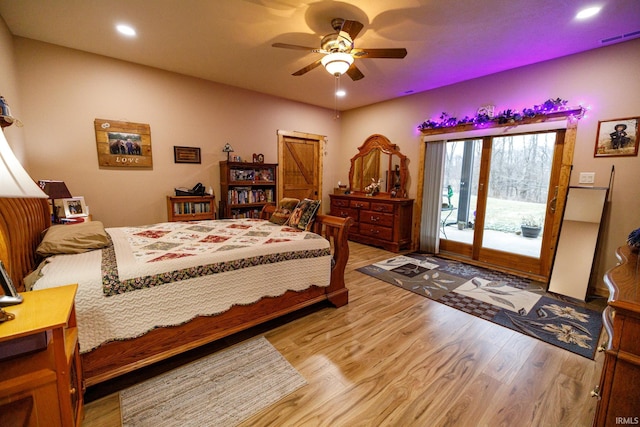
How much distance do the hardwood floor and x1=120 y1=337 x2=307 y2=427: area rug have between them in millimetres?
69

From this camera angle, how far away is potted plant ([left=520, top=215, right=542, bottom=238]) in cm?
367

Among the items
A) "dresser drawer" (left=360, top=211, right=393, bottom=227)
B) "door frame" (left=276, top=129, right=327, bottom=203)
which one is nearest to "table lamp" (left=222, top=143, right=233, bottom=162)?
"door frame" (left=276, top=129, right=327, bottom=203)

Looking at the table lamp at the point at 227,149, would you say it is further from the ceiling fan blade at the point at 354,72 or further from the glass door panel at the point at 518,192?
the glass door panel at the point at 518,192

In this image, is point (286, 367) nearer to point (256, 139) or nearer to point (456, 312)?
point (456, 312)

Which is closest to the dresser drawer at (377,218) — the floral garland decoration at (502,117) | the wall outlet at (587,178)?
the floral garland decoration at (502,117)

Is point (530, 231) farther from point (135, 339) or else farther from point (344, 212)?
point (135, 339)

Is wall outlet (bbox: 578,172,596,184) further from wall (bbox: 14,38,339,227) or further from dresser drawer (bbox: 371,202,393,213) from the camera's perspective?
wall (bbox: 14,38,339,227)

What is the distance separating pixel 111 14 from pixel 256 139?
2594 millimetres

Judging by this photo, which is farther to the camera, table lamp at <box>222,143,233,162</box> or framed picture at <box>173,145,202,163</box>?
table lamp at <box>222,143,233,162</box>

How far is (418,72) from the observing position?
378 centimetres

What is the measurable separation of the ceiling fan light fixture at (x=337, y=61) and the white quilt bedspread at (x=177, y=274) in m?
1.65

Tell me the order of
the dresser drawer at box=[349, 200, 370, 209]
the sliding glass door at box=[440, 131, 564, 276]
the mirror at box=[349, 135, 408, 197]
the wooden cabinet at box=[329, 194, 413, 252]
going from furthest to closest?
the dresser drawer at box=[349, 200, 370, 209]
the mirror at box=[349, 135, 408, 197]
the wooden cabinet at box=[329, 194, 413, 252]
the sliding glass door at box=[440, 131, 564, 276]

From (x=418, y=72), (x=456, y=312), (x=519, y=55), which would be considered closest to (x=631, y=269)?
(x=456, y=312)

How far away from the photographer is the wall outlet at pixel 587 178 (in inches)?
124
